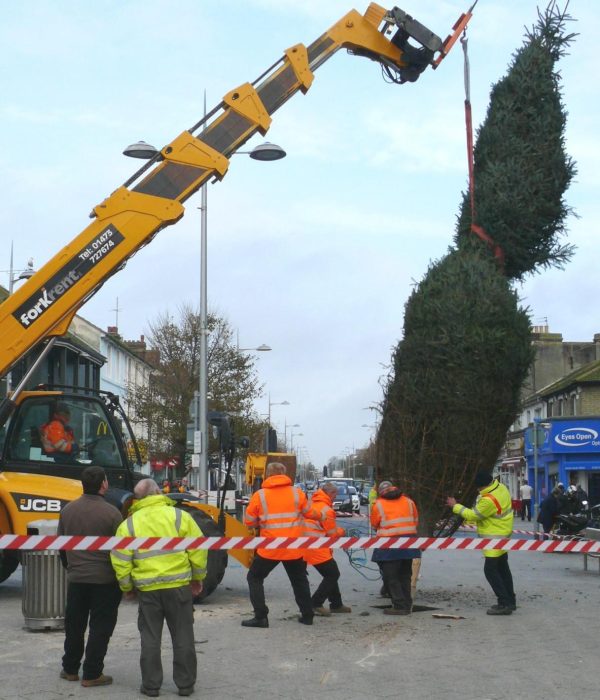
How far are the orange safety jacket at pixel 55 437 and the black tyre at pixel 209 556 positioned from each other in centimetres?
175

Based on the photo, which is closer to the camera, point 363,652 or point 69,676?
point 69,676

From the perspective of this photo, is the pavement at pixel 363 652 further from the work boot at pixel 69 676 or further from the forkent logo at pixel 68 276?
the forkent logo at pixel 68 276

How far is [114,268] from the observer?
11867 millimetres

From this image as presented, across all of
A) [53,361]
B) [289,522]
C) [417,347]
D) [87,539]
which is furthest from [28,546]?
[53,361]

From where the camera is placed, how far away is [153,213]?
470 inches

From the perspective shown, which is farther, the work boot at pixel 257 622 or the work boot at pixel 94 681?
the work boot at pixel 257 622

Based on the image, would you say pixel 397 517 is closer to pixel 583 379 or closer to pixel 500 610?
pixel 500 610

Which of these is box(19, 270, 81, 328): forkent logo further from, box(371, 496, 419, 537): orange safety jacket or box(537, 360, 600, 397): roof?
box(537, 360, 600, 397): roof

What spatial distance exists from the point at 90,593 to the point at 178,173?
5.96 meters

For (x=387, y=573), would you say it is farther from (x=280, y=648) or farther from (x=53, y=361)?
(x=53, y=361)

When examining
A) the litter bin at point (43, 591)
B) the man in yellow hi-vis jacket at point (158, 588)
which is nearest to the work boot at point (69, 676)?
the man in yellow hi-vis jacket at point (158, 588)

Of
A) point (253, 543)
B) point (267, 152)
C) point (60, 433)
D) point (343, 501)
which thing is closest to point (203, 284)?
point (267, 152)

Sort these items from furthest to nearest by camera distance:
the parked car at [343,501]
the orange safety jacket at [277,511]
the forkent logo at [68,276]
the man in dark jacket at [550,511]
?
the parked car at [343,501], the man in dark jacket at [550,511], the forkent logo at [68,276], the orange safety jacket at [277,511]

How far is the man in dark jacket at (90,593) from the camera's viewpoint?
760cm
